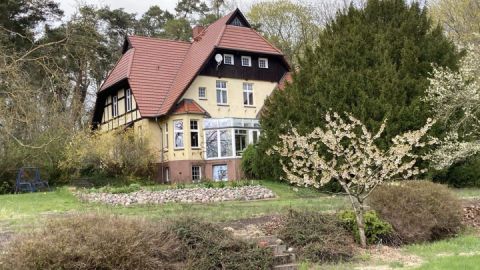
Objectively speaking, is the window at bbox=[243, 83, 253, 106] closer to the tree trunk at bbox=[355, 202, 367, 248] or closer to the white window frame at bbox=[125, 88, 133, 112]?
the white window frame at bbox=[125, 88, 133, 112]

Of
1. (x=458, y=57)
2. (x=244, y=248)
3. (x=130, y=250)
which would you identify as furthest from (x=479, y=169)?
(x=130, y=250)

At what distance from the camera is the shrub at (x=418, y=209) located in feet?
39.6

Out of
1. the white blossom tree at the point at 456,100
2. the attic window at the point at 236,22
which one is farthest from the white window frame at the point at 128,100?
the white blossom tree at the point at 456,100

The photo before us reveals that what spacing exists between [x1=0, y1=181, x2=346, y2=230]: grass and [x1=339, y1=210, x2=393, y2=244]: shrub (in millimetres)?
2075

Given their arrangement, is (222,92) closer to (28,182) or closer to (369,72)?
(28,182)

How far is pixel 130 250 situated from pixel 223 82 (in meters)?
28.6

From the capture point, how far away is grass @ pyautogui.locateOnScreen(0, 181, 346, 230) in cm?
1374

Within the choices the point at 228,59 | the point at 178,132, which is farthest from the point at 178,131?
the point at 228,59

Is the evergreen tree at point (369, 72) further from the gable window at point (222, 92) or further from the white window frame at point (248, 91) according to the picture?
the white window frame at point (248, 91)

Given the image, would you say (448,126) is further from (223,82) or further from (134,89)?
(134,89)

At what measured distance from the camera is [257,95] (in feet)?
121

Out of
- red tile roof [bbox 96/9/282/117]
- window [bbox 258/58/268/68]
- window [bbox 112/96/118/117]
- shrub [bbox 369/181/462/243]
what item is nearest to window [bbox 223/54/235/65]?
red tile roof [bbox 96/9/282/117]

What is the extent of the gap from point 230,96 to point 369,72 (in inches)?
586

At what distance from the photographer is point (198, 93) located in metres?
34.4
